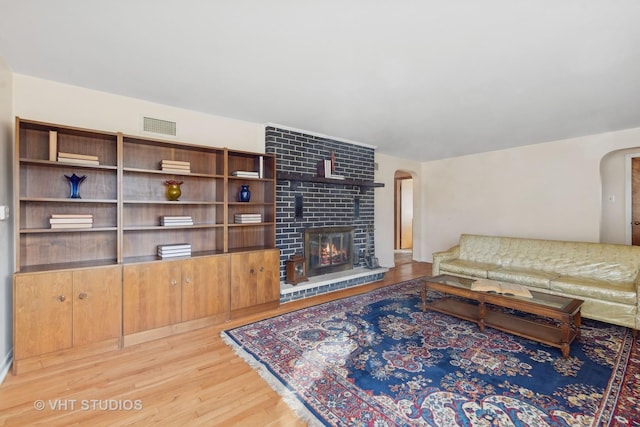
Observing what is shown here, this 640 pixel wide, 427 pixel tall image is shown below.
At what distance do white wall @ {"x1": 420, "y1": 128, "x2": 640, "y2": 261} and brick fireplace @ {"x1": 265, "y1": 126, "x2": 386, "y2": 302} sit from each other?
77.0 inches

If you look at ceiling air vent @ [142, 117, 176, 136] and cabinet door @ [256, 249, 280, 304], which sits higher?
ceiling air vent @ [142, 117, 176, 136]

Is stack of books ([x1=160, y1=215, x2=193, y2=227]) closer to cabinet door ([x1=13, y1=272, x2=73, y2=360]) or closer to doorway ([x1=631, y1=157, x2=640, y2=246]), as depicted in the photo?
cabinet door ([x1=13, y1=272, x2=73, y2=360])

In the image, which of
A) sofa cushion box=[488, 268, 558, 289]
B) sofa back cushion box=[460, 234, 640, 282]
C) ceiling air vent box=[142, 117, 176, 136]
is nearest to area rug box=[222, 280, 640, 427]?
sofa cushion box=[488, 268, 558, 289]

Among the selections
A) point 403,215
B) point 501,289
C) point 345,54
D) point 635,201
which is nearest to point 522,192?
point 635,201

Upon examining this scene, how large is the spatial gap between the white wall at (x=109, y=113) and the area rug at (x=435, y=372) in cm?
228

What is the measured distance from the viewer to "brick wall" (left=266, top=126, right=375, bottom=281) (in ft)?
13.0

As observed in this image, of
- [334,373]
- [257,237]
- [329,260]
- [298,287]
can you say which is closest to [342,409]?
[334,373]

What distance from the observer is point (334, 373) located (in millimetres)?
2125

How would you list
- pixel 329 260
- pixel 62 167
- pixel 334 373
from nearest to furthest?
pixel 334 373 < pixel 62 167 < pixel 329 260

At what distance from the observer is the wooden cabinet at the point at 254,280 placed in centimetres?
321

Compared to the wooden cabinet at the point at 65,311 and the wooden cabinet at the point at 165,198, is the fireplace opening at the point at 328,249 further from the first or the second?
the wooden cabinet at the point at 65,311

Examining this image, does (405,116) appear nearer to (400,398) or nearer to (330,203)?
(330,203)

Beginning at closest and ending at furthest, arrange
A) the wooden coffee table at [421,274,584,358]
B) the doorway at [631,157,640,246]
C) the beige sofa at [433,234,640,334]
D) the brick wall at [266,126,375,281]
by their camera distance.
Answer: the wooden coffee table at [421,274,584,358] < the beige sofa at [433,234,640,334] < the brick wall at [266,126,375,281] < the doorway at [631,157,640,246]

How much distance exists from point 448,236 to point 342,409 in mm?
5111
